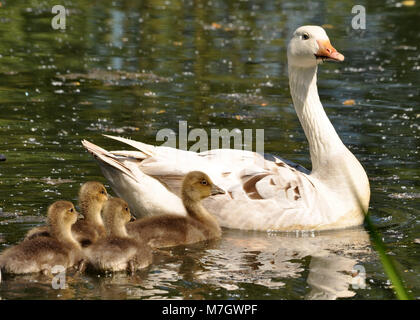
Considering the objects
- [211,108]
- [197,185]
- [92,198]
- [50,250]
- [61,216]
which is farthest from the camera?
[211,108]

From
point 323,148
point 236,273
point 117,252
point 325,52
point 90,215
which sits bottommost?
point 236,273

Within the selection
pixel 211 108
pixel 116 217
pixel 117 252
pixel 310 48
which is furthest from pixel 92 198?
pixel 211 108

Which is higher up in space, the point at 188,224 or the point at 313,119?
the point at 313,119

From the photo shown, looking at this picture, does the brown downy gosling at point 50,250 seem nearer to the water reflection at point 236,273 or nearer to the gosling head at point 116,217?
the water reflection at point 236,273

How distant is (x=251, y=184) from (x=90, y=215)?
1.82m

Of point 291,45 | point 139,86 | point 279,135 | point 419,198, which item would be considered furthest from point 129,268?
point 139,86

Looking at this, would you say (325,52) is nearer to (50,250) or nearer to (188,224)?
(188,224)

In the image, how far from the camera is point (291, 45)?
33.0 ft

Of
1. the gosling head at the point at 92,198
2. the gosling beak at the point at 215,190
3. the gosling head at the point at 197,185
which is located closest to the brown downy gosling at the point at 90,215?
the gosling head at the point at 92,198

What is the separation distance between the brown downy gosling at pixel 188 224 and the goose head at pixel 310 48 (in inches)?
72.5

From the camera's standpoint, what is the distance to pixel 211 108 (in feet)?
48.2

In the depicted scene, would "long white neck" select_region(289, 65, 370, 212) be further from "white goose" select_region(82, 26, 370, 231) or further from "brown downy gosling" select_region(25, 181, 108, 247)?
"brown downy gosling" select_region(25, 181, 108, 247)

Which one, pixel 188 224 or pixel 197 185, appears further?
pixel 197 185

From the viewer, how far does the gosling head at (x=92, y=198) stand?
28.2 ft
